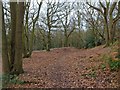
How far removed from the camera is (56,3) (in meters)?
10.9

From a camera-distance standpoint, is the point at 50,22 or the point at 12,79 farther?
the point at 50,22

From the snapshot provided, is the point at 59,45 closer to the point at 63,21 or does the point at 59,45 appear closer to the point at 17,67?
the point at 63,21

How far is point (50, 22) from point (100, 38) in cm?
373

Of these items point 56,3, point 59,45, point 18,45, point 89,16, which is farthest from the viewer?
point 59,45

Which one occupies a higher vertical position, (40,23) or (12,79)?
(40,23)

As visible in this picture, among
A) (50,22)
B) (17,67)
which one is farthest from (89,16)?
(17,67)

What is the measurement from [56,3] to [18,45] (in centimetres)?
729

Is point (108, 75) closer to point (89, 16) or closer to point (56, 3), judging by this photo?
point (56, 3)

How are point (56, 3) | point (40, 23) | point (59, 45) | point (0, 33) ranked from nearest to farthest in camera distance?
point (0, 33), point (56, 3), point (40, 23), point (59, 45)

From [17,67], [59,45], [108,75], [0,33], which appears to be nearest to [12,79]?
[17,67]

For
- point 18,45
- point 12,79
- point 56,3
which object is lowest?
point 12,79

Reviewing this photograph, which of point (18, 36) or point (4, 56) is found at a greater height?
point (18, 36)

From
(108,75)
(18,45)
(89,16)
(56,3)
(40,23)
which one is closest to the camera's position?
(108,75)

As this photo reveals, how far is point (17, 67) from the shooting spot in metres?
4.06
